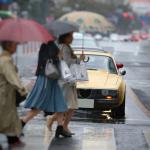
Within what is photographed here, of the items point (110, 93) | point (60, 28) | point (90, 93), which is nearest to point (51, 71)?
point (60, 28)

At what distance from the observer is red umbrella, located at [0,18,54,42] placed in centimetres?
865

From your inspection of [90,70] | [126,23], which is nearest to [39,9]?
[126,23]

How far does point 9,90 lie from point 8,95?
63 mm

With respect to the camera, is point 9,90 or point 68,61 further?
point 68,61

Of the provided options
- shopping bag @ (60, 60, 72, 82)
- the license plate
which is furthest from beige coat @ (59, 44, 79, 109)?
the license plate

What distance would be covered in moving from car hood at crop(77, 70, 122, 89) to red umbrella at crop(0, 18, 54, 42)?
14.8ft

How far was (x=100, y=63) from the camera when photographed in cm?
1509

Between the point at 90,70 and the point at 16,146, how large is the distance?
553 cm

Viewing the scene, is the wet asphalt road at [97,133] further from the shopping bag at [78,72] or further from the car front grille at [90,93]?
the shopping bag at [78,72]

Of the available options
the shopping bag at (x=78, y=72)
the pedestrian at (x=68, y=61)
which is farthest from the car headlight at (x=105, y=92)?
the pedestrian at (x=68, y=61)

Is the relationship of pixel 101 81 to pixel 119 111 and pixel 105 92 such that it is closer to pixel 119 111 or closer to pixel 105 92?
pixel 105 92

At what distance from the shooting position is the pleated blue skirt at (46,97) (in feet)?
32.8

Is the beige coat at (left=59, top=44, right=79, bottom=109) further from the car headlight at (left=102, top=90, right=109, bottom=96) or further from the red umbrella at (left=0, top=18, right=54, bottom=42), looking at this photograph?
the car headlight at (left=102, top=90, right=109, bottom=96)

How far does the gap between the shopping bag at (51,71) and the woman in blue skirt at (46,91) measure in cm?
6
